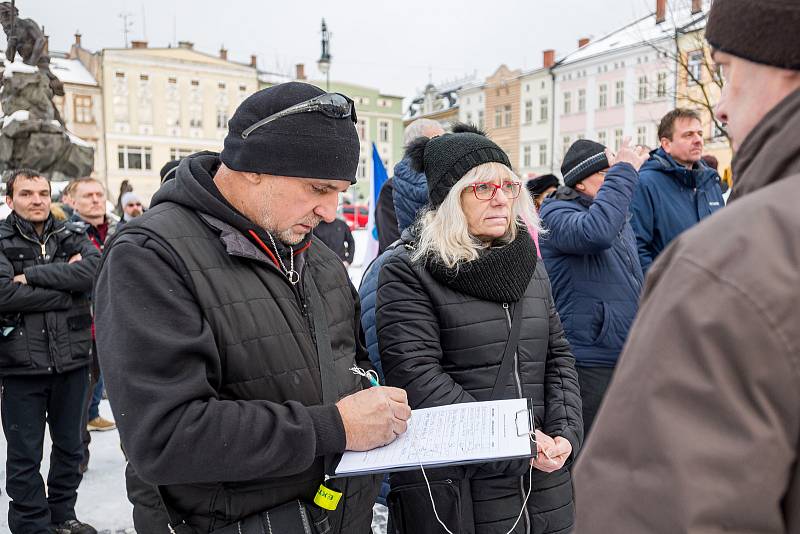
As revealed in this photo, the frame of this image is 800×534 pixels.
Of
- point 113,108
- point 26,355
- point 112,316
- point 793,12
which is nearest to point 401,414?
point 112,316

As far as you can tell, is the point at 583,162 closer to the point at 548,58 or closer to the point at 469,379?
the point at 469,379

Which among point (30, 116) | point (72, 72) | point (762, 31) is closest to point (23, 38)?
point (30, 116)

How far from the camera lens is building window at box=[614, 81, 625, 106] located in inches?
1383

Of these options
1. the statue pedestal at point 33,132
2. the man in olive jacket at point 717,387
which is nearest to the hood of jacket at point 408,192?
the man in olive jacket at point 717,387

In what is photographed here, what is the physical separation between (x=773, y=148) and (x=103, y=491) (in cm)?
469

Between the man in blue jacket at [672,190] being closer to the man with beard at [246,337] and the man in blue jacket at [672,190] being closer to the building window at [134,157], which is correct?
the man with beard at [246,337]

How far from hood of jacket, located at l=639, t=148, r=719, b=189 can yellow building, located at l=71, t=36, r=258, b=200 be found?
41.5 meters

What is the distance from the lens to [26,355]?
379cm

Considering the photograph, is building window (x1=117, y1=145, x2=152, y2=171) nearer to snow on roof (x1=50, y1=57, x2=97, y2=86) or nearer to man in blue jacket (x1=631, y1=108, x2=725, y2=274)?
snow on roof (x1=50, y1=57, x2=97, y2=86)

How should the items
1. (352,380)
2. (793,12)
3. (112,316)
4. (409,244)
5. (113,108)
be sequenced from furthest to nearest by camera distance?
(113,108) < (409,244) < (352,380) < (112,316) < (793,12)

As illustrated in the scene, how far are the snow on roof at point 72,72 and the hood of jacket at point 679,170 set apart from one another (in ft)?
151

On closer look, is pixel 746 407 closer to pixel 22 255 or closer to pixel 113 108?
pixel 22 255

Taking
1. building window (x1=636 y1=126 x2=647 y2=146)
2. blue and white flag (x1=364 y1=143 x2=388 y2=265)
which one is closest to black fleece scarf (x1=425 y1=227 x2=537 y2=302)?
blue and white flag (x1=364 y1=143 x2=388 y2=265)

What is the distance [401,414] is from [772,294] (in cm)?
127
